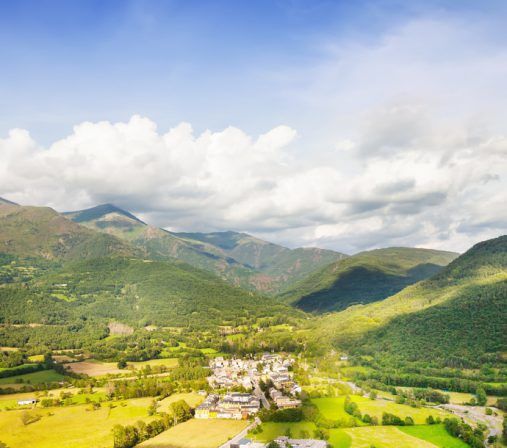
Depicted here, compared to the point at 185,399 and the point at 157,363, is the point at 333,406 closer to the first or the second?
the point at 185,399

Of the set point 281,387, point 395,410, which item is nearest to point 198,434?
point 281,387

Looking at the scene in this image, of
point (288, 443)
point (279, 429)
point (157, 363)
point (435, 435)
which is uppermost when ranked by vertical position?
point (157, 363)

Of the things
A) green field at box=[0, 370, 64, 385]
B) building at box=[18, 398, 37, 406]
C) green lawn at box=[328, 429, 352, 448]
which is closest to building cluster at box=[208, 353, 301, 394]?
green lawn at box=[328, 429, 352, 448]

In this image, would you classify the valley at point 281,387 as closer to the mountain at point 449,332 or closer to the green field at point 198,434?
the green field at point 198,434

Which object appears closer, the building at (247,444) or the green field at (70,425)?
the building at (247,444)

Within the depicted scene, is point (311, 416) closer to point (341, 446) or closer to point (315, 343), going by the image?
point (341, 446)

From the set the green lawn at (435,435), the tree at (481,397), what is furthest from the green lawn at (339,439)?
the tree at (481,397)
